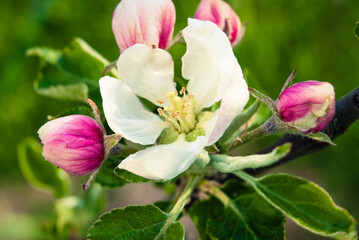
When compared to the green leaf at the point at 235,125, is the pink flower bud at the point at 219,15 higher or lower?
higher

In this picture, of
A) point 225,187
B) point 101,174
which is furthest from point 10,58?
point 225,187

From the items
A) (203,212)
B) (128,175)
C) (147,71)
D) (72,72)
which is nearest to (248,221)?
(203,212)

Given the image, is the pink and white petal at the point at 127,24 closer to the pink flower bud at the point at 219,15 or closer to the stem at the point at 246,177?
the pink flower bud at the point at 219,15

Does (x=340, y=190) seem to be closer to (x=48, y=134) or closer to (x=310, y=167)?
(x=310, y=167)

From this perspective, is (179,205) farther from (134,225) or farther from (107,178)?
(107,178)

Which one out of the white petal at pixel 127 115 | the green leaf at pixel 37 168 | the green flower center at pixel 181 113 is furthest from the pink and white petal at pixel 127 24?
the green leaf at pixel 37 168

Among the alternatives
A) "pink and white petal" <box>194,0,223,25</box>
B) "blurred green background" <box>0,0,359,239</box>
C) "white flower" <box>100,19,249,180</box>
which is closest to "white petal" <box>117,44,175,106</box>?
"white flower" <box>100,19,249,180</box>
